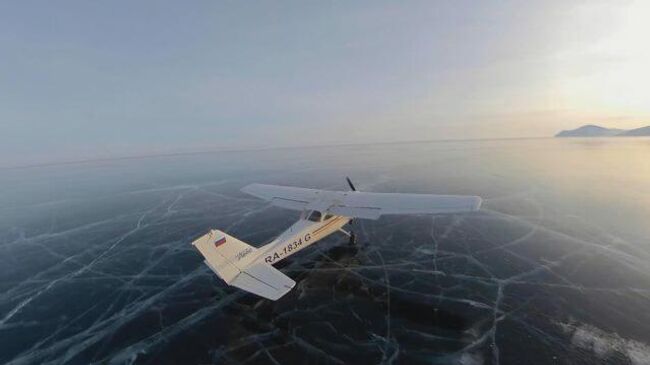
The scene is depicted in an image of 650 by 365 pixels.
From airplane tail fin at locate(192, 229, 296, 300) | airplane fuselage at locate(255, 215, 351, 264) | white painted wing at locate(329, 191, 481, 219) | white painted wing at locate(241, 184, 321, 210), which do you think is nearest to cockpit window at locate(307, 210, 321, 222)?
airplane fuselage at locate(255, 215, 351, 264)

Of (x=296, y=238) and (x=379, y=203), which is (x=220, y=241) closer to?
(x=296, y=238)

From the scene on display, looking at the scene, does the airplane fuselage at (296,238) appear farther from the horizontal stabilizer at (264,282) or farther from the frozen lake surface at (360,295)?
the frozen lake surface at (360,295)

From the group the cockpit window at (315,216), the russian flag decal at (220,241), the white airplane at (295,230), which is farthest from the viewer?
the cockpit window at (315,216)

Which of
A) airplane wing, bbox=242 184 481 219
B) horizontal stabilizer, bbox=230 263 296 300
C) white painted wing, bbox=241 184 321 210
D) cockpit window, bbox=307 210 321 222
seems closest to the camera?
horizontal stabilizer, bbox=230 263 296 300

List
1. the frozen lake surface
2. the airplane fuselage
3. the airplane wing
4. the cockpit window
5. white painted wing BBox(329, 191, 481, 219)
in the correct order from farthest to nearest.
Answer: the cockpit window → the airplane wing → white painted wing BBox(329, 191, 481, 219) → the airplane fuselage → the frozen lake surface

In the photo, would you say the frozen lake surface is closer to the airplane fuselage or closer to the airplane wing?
the airplane fuselage

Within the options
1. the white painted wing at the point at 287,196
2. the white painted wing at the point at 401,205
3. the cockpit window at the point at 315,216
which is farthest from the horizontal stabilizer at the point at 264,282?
the white painted wing at the point at 287,196

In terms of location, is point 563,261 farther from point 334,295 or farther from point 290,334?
point 290,334
